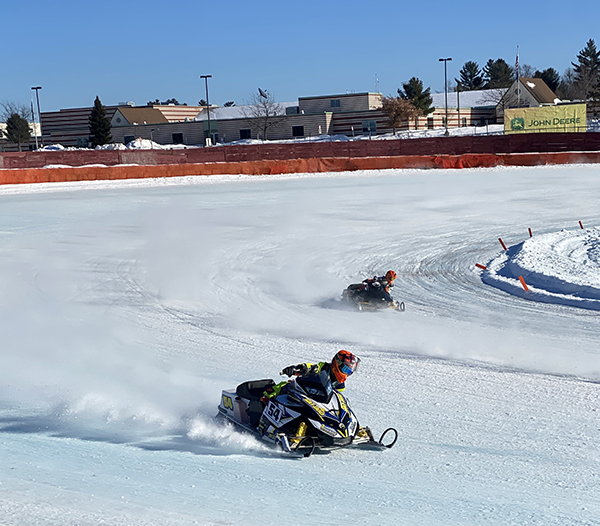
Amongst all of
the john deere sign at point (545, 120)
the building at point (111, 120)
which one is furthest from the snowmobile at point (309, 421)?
the building at point (111, 120)

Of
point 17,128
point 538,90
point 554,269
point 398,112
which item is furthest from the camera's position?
point 538,90

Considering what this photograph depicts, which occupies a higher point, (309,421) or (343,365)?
(343,365)

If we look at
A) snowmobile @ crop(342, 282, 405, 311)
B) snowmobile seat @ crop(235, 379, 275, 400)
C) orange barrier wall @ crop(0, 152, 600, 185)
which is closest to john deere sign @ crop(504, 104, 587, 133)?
orange barrier wall @ crop(0, 152, 600, 185)

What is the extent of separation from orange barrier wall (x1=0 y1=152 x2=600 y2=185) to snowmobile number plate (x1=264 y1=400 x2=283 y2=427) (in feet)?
97.9

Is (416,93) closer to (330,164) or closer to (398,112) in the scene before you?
(398,112)

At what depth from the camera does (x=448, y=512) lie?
4363 mm

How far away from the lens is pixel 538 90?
8719 cm

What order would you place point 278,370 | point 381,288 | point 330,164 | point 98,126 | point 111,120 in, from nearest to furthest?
point 278,370, point 381,288, point 330,164, point 98,126, point 111,120

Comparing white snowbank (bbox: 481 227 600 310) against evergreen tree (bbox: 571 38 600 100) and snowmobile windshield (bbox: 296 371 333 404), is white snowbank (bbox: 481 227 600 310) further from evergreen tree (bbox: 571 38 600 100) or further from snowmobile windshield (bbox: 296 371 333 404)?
evergreen tree (bbox: 571 38 600 100)

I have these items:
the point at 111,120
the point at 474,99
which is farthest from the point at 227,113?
the point at 474,99

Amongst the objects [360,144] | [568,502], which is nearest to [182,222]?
[568,502]

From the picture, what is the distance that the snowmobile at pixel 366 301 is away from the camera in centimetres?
997

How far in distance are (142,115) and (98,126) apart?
13.1 m

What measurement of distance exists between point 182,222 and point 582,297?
1148 centimetres
